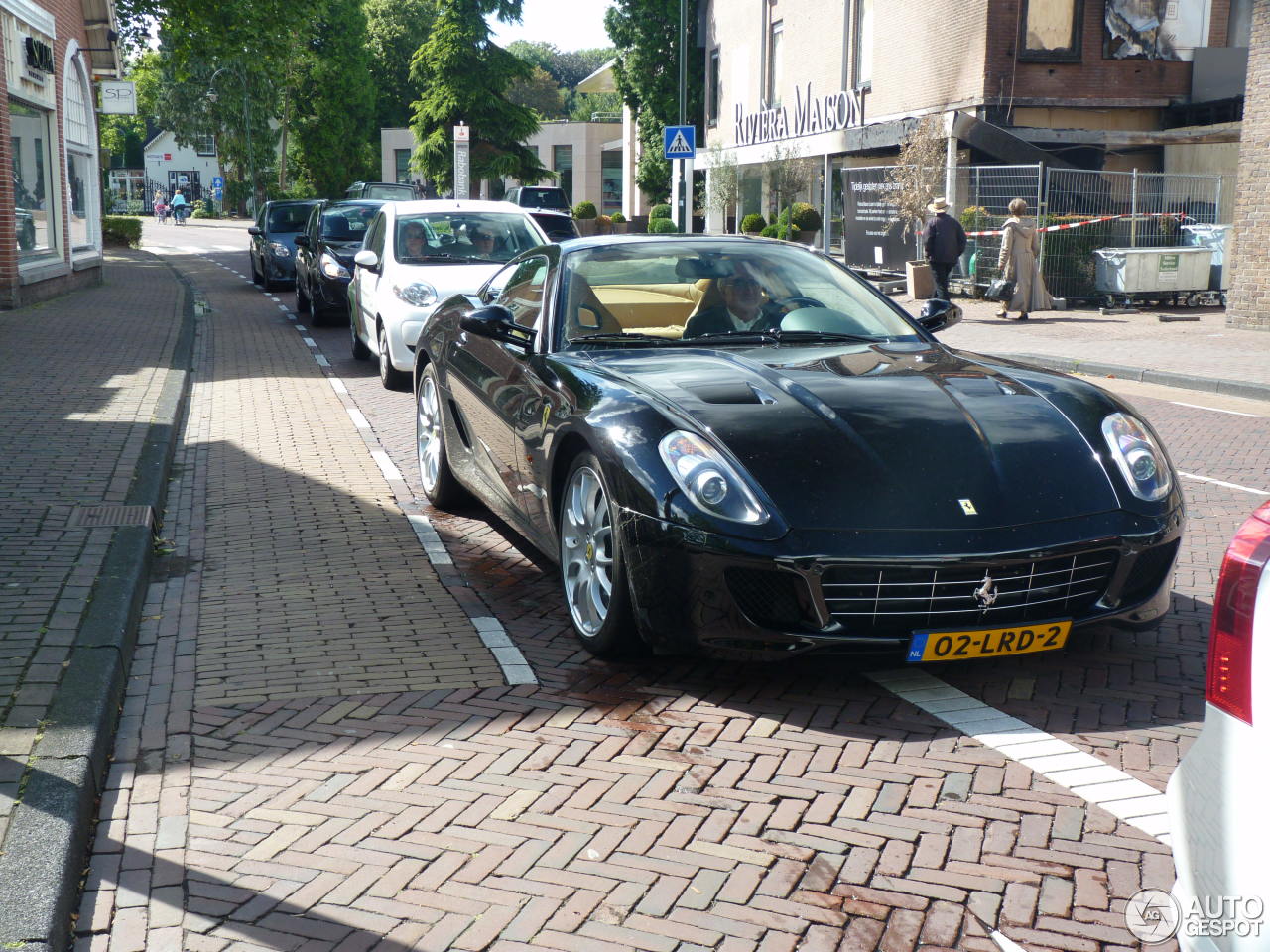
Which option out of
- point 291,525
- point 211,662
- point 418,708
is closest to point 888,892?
point 418,708

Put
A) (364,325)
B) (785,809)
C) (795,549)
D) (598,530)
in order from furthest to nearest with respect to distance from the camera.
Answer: (364,325), (598,530), (795,549), (785,809)

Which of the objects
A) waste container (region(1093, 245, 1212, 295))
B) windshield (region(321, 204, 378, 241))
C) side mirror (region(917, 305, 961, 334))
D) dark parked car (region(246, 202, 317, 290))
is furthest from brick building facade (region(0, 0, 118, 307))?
side mirror (region(917, 305, 961, 334))

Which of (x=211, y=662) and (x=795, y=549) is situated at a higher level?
(x=795, y=549)

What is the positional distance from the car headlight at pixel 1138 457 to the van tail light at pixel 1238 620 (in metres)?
2.31

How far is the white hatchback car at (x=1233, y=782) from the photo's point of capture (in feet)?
6.51

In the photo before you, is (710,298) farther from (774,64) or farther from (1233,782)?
(774,64)

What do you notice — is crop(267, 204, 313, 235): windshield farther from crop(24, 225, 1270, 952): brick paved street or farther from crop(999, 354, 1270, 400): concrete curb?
crop(24, 225, 1270, 952): brick paved street

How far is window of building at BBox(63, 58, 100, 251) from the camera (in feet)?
77.9

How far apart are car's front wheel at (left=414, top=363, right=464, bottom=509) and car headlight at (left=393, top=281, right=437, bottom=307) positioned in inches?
176

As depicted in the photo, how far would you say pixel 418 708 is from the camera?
4434 millimetres

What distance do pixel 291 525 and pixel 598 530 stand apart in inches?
114

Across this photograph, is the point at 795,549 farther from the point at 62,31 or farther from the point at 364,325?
the point at 62,31

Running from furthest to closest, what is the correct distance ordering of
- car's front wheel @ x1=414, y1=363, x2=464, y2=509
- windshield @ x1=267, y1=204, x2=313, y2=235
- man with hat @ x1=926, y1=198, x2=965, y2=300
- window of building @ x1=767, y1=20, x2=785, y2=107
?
window of building @ x1=767, y1=20, x2=785, y2=107, windshield @ x1=267, y1=204, x2=313, y2=235, man with hat @ x1=926, y1=198, x2=965, y2=300, car's front wheel @ x1=414, y1=363, x2=464, y2=509

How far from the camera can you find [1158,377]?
13.4m
